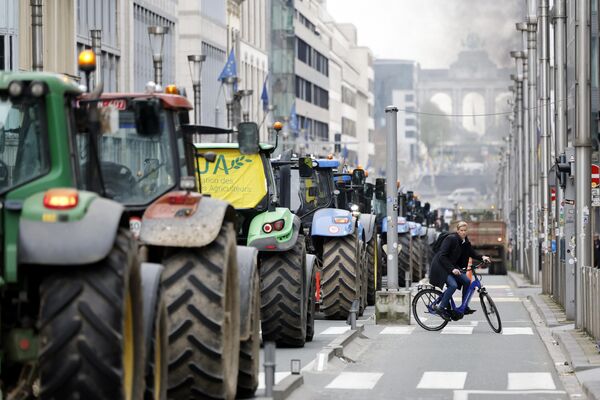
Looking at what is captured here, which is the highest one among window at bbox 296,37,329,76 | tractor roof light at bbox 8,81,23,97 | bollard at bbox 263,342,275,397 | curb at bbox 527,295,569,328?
window at bbox 296,37,329,76

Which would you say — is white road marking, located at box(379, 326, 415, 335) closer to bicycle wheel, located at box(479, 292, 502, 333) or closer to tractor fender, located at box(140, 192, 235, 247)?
bicycle wheel, located at box(479, 292, 502, 333)

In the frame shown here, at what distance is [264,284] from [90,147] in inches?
382

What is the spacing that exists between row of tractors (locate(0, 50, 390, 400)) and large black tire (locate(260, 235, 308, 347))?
4732 mm

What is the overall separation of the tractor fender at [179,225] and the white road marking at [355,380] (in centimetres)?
527

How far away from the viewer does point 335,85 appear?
523 feet

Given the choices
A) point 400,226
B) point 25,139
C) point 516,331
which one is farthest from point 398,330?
point 400,226

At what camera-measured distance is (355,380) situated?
60.7ft

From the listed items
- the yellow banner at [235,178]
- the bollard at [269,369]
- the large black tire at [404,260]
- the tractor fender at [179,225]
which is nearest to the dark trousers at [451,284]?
the yellow banner at [235,178]

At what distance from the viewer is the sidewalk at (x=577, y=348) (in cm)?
1705

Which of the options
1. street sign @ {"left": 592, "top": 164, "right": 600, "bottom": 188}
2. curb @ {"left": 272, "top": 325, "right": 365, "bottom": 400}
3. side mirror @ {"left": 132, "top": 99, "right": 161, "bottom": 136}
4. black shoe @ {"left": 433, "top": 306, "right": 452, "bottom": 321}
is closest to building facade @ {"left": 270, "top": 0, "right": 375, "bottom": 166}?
street sign @ {"left": 592, "top": 164, "right": 600, "bottom": 188}

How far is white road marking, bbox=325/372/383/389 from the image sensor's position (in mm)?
17766

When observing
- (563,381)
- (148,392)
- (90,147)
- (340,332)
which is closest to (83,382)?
(148,392)

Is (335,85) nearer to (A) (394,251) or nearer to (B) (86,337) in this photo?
(A) (394,251)

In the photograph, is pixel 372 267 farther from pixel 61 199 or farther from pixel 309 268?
pixel 61 199
